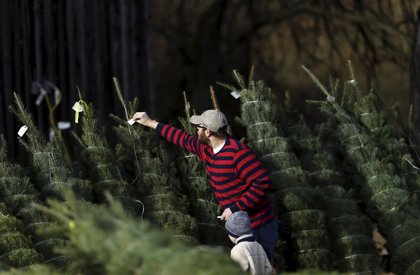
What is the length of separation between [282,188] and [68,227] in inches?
165

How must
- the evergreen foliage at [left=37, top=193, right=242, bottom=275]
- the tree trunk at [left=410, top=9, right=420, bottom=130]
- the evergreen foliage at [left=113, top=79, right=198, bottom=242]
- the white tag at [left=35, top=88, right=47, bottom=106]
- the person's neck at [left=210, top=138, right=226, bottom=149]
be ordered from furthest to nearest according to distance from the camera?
the tree trunk at [left=410, top=9, right=420, bottom=130] < the white tag at [left=35, top=88, right=47, bottom=106] < the evergreen foliage at [left=113, top=79, right=198, bottom=242] < the person's neck at [left=210, top=138, right=226, bottom=149] < the evergreen foliage at [left=37, top=193, right=242, bottom=275]

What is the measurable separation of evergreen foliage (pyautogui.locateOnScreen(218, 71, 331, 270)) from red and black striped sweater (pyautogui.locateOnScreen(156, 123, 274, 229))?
0.75 m

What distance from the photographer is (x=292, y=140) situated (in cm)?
805

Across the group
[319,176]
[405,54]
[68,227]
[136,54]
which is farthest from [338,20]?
[68,227]

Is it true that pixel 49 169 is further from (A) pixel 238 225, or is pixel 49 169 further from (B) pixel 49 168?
(A) pixel 238 225

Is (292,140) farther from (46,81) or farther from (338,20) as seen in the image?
(338,20)

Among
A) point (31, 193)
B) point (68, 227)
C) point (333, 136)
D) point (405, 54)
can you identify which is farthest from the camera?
point (405, 54)

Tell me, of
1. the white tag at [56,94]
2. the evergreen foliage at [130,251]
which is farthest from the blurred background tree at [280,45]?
the evergreen foliage at [130,251]

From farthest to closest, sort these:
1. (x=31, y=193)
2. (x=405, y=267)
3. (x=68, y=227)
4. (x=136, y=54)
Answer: (x=136, y=54)
(x=405, y=267)
(x=31, y=193)
(x=68, y=227)

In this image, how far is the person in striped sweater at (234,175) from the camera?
6.67 metres

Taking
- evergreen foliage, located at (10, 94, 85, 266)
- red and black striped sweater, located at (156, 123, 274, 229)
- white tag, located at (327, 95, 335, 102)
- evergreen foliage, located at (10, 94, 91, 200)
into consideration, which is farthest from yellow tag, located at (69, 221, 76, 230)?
white tag, located at (327, 95, 335, 102)

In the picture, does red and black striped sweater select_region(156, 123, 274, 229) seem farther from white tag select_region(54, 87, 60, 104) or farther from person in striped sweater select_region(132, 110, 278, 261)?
white tag select_region(54, 87, 60, 104)

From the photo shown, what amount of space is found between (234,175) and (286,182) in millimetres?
1057

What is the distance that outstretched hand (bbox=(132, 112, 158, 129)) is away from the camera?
23.9 feet
